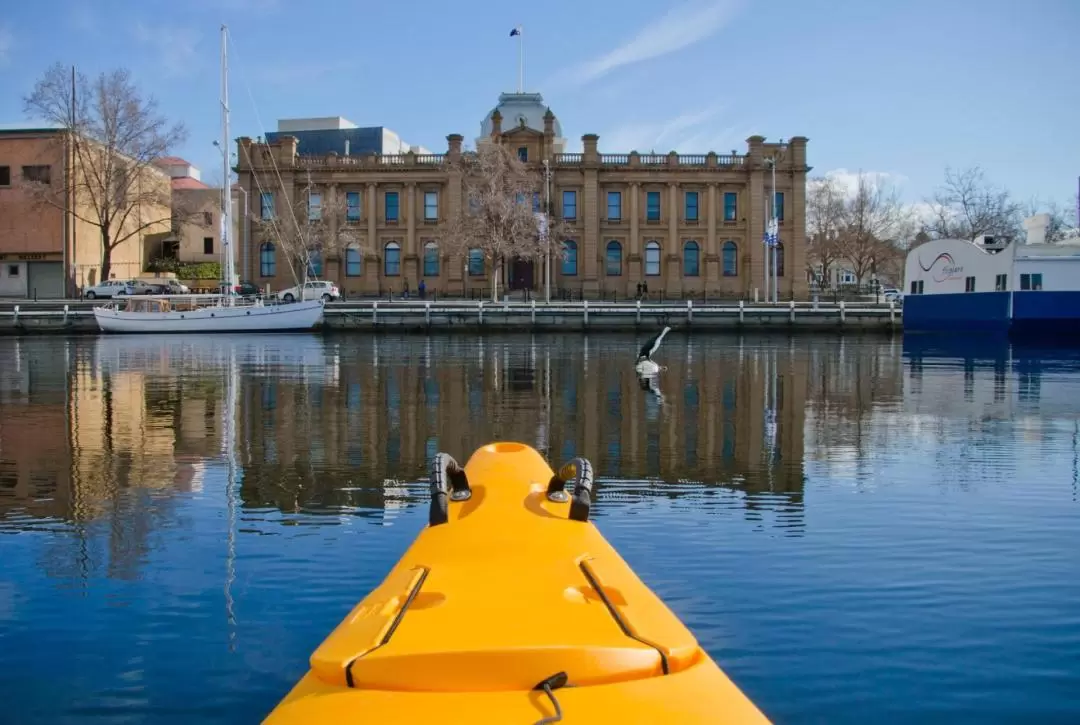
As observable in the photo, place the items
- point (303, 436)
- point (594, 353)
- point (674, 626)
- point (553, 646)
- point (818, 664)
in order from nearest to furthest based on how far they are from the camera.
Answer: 1. point (553, 646)
2. point (674, 626)
3. point (818, 664)
4. point (303, 436)
5. point (594, 353)

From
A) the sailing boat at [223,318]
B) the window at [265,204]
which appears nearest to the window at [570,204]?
the window at [265,204]

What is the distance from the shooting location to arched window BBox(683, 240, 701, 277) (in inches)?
3022

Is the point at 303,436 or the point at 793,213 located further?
the point at 793,213

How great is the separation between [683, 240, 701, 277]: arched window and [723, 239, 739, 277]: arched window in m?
1.95

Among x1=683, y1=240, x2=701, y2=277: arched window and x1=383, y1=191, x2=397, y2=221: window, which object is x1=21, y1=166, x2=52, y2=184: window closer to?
x1=383, y1=191, x2=397, y2=221: window

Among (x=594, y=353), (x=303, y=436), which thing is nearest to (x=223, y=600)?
(x=303, y=436)

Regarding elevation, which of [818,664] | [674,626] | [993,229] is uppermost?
[993,229]

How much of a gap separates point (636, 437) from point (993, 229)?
6828cm

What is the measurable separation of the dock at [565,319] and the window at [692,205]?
22.4 meters

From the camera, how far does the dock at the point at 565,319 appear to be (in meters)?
53.8

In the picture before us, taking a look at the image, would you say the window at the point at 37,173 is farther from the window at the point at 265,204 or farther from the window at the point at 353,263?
the window at the point at 353,263

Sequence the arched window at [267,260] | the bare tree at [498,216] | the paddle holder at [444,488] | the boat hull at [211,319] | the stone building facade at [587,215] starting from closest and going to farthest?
the paddle holder at [444,488], the boat hull at [211,319], the bare tree at [498,216], the stone building facade at [587,215], the arched window at [267,260]

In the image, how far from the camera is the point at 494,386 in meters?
23.3

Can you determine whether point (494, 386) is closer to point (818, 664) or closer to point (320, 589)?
point (320, 589)
